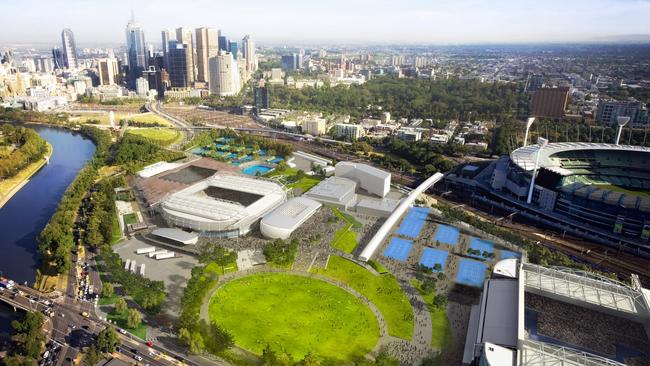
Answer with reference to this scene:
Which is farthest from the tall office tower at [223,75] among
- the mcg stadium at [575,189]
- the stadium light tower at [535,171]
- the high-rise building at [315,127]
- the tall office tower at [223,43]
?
the stadium light tower at [535,171]

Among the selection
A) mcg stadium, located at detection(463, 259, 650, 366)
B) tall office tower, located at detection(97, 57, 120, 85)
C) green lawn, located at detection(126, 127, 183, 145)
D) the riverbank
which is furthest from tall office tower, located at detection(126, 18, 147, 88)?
mcg stadium, located at detection(463, 259, 650, 366)

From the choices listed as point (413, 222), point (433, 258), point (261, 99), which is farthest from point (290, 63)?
point (433, 258)

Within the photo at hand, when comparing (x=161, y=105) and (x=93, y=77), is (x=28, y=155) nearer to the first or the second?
(x=161, y=105)

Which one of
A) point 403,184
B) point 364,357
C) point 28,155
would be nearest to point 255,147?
point 403,184

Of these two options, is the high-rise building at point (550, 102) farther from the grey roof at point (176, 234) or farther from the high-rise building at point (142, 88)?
the high-rise building at point (142, 88)

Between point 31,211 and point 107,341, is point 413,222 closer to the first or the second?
point 107,341

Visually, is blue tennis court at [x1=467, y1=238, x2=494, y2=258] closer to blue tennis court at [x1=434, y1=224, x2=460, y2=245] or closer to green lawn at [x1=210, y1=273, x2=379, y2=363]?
blue tennis court at [x1=434, y1=224, x2=460, y2=245]
